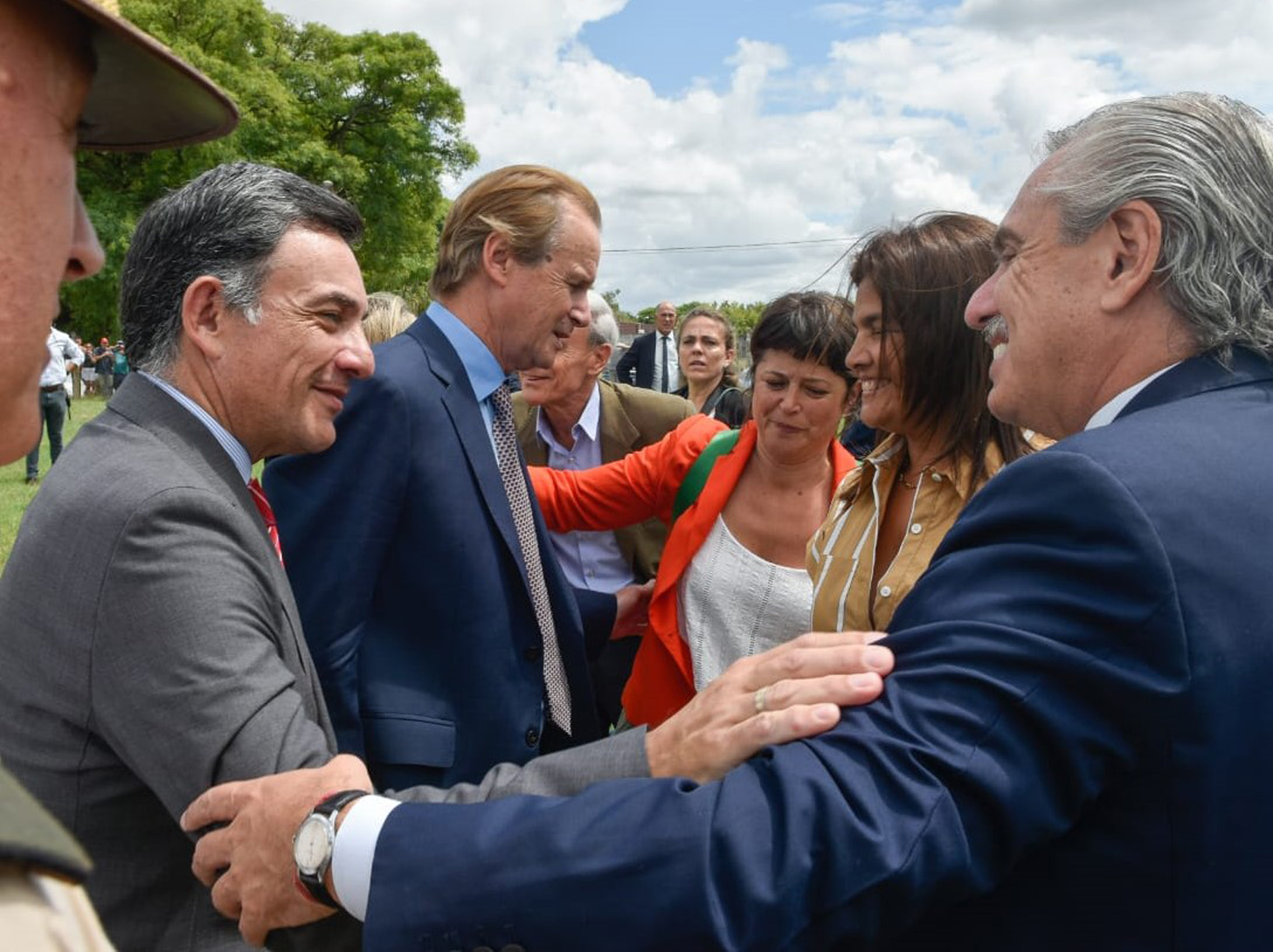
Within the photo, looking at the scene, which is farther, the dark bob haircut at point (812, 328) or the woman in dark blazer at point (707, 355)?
the woman in dark blazer at point (707, 355)

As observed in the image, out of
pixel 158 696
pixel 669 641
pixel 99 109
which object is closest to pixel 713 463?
pixel 669 641

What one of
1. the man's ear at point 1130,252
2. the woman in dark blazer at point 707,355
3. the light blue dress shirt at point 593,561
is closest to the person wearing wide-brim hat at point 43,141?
the man's ear at point 1130,252

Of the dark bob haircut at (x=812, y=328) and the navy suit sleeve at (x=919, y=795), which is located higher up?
the dark bob haircut at (x=812, y=328)

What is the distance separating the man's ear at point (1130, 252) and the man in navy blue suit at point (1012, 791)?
20cm

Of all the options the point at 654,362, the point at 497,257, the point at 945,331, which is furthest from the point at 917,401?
the point at 654,362

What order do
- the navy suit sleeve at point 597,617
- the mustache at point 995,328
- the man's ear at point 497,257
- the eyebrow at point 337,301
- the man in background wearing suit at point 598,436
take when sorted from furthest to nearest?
the man in background wearing suit at point 598,436 → the navy suit sleeve at point 597,617 → the man's ear at point 497,257 → the eyebrow at point 337,301 → the mustache at point 995,328

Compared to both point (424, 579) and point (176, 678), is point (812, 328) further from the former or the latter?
point (176, 678)

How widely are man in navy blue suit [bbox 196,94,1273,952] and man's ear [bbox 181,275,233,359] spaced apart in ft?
3.83

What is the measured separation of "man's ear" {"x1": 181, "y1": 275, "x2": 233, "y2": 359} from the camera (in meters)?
2.13

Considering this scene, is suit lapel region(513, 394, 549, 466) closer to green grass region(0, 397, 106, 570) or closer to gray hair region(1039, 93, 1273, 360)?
green grass region(0, 397, 106, 570)

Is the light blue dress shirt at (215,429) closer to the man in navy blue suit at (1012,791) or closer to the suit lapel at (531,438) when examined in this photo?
the man in navy blue suit at (1012,791)

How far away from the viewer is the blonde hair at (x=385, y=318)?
5016 mm

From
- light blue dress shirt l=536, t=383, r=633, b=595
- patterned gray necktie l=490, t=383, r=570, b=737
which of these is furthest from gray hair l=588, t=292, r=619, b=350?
patterned gray necktie l=490, t=383, r=570, b=737

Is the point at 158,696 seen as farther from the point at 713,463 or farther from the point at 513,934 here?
the point at 713,463
